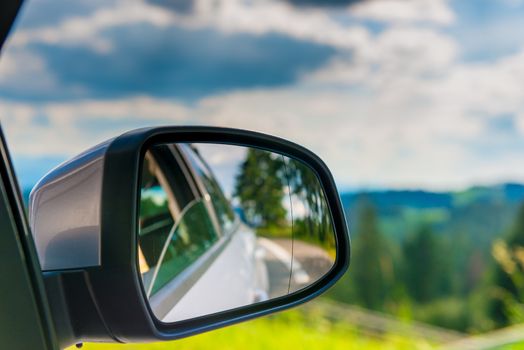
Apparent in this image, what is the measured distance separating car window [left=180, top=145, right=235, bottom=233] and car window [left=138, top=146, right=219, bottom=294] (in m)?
0.03

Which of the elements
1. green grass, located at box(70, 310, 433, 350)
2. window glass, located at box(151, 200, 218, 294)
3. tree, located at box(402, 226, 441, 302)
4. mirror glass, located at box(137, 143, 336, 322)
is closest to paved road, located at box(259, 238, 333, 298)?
mirror glass, located at box(137, 143, 336, 322)

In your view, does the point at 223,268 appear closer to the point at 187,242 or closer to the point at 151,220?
the point at 187,242

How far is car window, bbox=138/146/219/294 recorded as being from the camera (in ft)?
3.66

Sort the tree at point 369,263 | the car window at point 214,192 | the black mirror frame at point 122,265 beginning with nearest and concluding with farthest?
the black mirror frame at point 122,265
the car window at point 214,192
the tree at point 369,263

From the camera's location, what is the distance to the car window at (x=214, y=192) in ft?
5.02

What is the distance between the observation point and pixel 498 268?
7.75m

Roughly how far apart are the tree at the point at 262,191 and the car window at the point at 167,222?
6.2 inches

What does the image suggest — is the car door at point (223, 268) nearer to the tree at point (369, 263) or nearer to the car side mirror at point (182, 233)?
the car side mirror at point (182, 233)

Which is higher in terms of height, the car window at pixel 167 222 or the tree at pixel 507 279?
the car window at pixel 167 222

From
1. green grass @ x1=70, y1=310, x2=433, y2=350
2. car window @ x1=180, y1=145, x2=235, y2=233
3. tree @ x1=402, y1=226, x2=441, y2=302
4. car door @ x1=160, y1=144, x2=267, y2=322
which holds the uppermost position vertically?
car window @ x1=180, y1=145, x2=235, y2=233

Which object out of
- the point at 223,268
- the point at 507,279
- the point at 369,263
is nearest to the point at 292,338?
the point at 507,279

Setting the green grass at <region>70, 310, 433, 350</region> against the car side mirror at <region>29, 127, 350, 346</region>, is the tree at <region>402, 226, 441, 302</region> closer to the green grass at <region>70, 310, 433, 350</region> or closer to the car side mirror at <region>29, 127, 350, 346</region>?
the green grass at <region>70, 310, 433, 350</region>

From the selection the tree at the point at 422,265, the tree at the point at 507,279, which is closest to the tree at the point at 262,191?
the tree at the point at 507,279

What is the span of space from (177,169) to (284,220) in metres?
0.30
